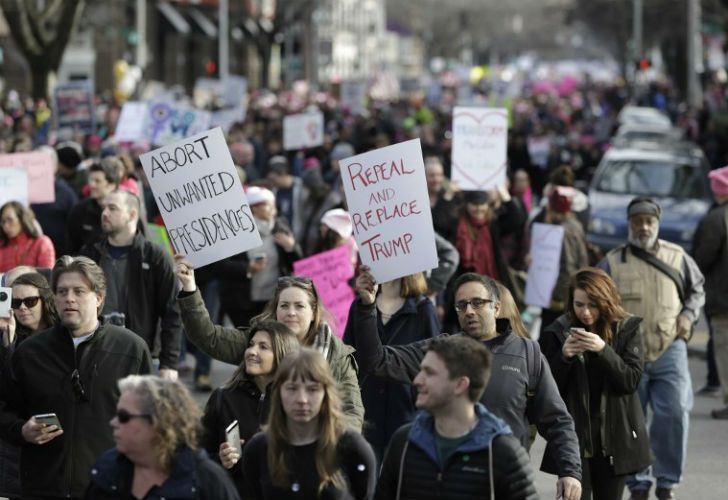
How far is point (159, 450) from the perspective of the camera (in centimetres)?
496

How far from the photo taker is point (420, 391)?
5.32 m

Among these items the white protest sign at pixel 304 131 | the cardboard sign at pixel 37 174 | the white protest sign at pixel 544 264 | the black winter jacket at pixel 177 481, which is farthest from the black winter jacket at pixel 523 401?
the white protest sign at pixel 304 131

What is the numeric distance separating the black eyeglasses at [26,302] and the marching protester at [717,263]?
5.48 m

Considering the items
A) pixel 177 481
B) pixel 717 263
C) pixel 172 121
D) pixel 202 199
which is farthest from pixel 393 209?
pixel 172 121

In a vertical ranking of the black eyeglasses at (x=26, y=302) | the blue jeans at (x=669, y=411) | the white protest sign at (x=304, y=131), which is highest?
the black eyeglasses at (x=26, y=302)

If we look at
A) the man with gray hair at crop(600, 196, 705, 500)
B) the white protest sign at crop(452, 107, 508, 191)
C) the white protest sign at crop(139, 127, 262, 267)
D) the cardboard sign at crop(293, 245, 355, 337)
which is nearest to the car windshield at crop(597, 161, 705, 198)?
the white protest sign at crop(452, 107, 508, 191)

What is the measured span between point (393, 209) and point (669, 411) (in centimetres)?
235

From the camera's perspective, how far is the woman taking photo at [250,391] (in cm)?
636

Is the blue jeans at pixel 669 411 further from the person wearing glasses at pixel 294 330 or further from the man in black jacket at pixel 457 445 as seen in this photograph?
the man in black jacket at pixel 457 445

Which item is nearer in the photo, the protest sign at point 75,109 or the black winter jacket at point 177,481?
the black winter jacket at point 177,481

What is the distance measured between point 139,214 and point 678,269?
9.91 ft

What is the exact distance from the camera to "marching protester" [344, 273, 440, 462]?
7.95 metres

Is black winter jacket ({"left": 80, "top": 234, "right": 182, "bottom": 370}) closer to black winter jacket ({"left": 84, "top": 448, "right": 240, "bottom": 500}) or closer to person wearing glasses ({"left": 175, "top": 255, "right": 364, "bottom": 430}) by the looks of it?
person wearing glasses ({"left": 175, "top": 255, "right": 364, "bottom": 430})

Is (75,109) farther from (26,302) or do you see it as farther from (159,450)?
(159,450)
